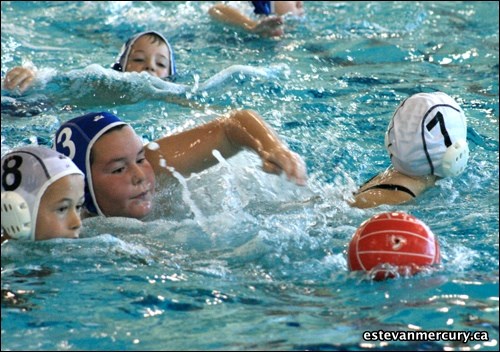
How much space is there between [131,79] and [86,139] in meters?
2.51

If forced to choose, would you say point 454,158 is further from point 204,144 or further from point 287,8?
point 287,8

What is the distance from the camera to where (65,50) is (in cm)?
831

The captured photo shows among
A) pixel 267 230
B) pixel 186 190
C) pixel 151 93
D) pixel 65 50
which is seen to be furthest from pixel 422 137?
pixel 65 50

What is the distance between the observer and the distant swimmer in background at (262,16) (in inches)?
343

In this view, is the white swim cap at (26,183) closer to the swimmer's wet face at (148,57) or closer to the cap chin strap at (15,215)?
the cap chin strap at (15,215)

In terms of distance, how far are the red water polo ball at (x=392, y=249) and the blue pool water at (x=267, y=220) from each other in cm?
5

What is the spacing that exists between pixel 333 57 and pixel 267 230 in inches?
157

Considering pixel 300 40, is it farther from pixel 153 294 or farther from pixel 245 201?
pixel 153 294

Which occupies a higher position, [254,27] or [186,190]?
[254,27]

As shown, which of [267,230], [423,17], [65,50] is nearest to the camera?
[267,230]

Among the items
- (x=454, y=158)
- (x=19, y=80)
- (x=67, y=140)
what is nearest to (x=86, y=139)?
(x=67, y=140)

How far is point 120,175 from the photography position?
169 inches

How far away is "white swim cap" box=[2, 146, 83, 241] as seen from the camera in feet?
12.6

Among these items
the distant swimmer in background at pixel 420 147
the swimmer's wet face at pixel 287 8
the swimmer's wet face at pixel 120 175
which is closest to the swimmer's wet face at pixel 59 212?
the swimmer's wet face at pixel 120 175
